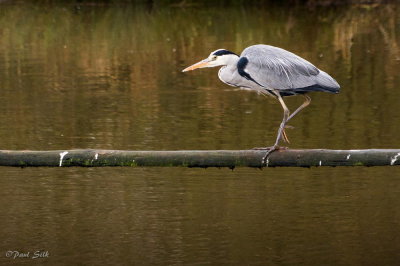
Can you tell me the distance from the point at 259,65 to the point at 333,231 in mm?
1496

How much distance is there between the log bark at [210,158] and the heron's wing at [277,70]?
2.12ft

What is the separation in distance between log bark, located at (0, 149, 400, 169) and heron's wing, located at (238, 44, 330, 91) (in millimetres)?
646

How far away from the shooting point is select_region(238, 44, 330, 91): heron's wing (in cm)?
716

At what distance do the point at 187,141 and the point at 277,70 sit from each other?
4.30m

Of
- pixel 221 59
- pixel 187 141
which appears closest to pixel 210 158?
pixel 221 59

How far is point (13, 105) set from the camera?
14.1m

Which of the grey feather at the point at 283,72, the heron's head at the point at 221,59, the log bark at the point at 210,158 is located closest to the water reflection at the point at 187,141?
the log bark at the point at 210,158

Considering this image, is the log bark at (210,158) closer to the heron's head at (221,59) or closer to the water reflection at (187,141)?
the heron's head at (221,59)

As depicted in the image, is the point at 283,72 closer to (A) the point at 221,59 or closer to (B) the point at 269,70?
(B) the point at 269,70

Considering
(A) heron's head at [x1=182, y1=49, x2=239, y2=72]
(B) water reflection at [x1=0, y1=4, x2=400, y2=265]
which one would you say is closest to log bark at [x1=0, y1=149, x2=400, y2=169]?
(A) heron's head at [x1=182, y1=49, x2=239, y2=72]

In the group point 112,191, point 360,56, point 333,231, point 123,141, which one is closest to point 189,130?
point 123,141

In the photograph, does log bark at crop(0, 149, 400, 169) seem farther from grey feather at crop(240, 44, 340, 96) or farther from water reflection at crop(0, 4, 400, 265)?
water reflection at crop(0, 4, 400, 265)

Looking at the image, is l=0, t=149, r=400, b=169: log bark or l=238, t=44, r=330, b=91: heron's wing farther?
l=238, t=44, r=330, b=91: heron's wing

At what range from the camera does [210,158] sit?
21.5 feet
